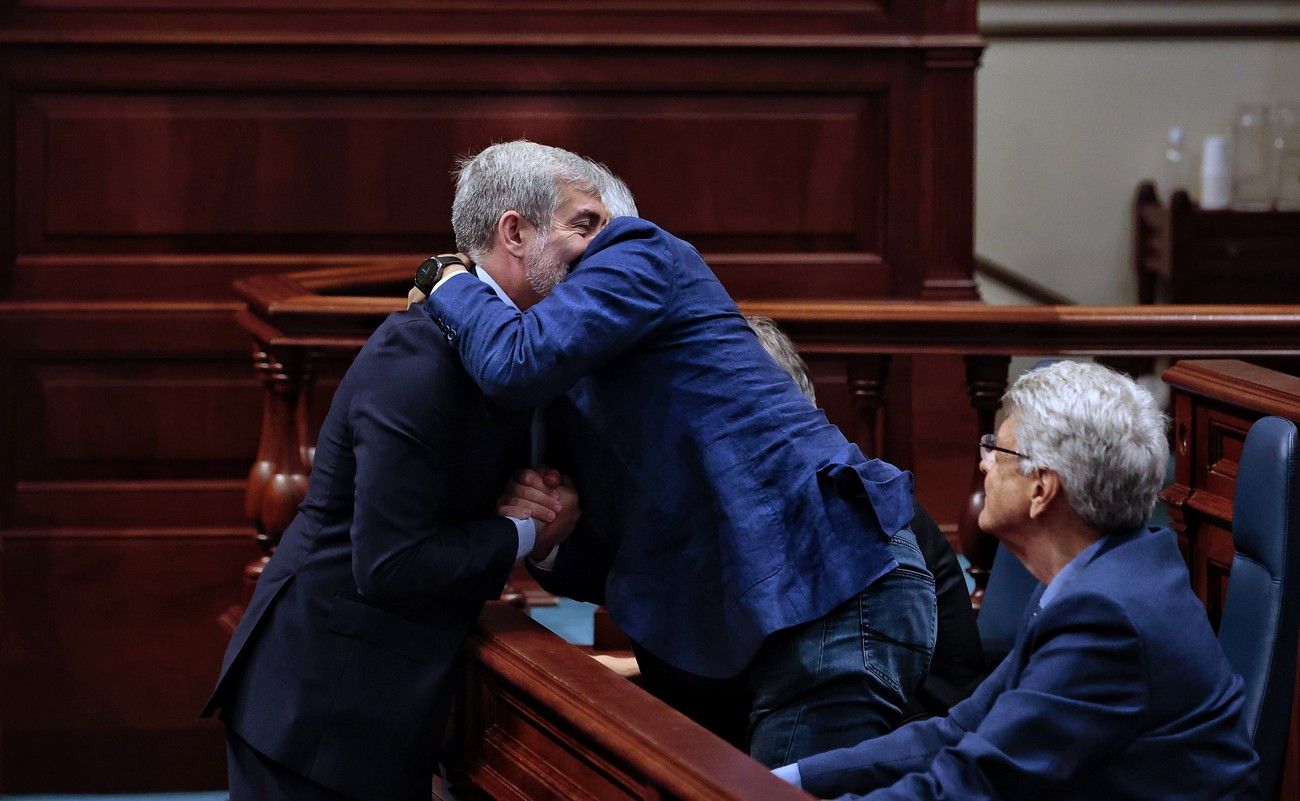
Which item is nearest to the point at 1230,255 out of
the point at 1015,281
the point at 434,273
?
the point at 1015,281

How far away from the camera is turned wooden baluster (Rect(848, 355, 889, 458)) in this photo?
10.7 feet

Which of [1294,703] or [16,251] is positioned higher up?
[16,251]

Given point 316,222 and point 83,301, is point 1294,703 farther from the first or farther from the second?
point 83,301

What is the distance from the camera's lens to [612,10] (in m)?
4.50

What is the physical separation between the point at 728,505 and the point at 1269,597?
0.79 m

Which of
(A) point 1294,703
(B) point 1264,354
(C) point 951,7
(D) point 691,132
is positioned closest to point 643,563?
(A) point 1294,703

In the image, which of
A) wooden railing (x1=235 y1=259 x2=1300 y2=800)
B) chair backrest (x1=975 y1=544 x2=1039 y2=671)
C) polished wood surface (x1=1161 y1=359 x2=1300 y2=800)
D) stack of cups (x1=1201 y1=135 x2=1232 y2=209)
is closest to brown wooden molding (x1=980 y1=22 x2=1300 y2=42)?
stack of cups (x1=1201 y1=135 x2=1232 y2=209)

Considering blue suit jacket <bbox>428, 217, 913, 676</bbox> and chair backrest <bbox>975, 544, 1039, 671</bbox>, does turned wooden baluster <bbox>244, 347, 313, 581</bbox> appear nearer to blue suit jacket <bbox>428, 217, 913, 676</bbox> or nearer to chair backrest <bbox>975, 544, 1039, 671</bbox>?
blue suit jacket <bbox>428, 217, 913, 676</bbox>

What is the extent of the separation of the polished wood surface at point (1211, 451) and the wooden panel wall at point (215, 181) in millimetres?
1826

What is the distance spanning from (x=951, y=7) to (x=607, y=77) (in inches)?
38.9

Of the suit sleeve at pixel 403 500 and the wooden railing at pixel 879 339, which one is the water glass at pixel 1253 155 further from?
the suit sleeve at pixel 403 500

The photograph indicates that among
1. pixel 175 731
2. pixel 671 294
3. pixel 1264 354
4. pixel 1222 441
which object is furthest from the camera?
pixel 175 731

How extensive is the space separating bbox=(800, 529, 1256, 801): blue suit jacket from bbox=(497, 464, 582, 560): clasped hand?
26.4 inches

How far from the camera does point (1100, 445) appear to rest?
193cm
